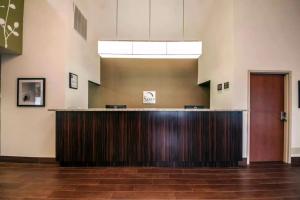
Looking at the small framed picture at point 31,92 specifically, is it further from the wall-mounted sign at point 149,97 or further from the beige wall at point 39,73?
the wall-mounted sign at point 149,97

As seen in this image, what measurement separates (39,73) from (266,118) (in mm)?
4737

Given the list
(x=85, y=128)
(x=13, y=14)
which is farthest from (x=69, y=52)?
(x=85, y=128)

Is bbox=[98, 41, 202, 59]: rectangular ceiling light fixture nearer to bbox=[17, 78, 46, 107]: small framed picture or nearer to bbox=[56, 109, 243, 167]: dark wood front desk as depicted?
bbox=[56, 109, 243, 167]: dark wood front desk

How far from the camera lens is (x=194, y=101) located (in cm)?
644

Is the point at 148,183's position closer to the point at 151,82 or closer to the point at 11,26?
the point at 11,26

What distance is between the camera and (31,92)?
3.89m

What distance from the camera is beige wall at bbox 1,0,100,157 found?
152 inches

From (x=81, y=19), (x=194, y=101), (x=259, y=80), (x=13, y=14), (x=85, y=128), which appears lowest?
(x=85, y=128)

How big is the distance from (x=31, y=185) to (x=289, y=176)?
13.5 ft

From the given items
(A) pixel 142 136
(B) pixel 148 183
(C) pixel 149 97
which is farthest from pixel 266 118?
(C) pixel 149 97

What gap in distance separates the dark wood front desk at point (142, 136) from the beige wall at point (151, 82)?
2828 millimetres

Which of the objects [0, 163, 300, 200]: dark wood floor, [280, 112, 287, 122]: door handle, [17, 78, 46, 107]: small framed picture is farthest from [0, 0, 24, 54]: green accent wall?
[280, 112, 287, 122]: door handle

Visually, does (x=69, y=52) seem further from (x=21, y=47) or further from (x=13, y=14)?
(x=13, y=14)

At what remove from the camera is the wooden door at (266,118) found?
3.91 meters
